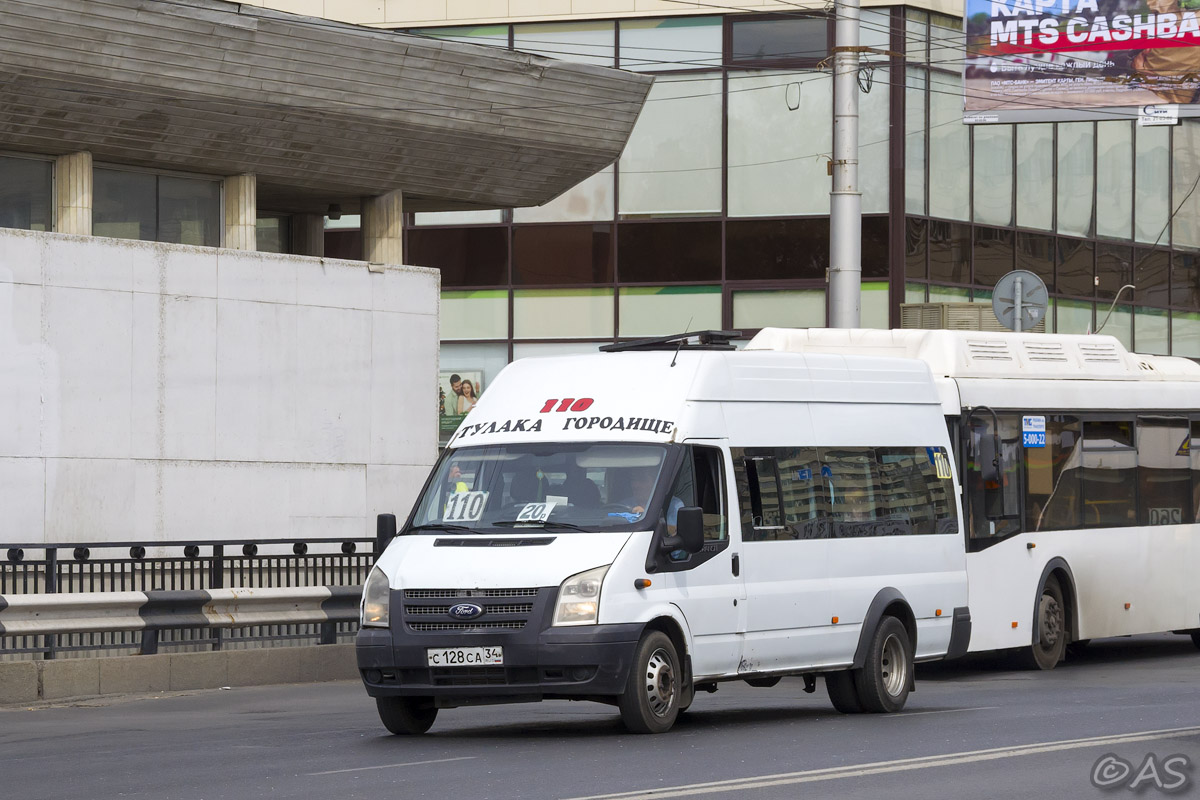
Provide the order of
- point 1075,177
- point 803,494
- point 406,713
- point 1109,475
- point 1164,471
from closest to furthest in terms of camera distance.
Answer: point 406,713 < point 803,494 < point 1109,475 < point 1164,471 < point 1075,177

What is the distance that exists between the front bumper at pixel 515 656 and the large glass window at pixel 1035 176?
2674cm

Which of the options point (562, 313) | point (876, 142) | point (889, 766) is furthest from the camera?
point (562, 313)

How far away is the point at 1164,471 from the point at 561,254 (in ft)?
57.9

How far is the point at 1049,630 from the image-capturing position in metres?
18.4

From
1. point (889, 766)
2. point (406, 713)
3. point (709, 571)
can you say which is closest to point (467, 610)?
point (406, 713)

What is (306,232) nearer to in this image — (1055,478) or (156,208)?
(156,208)

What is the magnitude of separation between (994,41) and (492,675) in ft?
63.3

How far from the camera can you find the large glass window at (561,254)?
36.0 meters

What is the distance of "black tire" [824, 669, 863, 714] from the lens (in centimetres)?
1374

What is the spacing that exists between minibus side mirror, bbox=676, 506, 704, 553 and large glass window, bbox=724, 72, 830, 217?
76.8 ft

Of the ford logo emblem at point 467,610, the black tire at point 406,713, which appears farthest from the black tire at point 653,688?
the black tire at point 406,713

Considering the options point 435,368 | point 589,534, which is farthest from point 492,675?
point 435,368

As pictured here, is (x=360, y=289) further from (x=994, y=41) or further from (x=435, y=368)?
(x=994, y=41)

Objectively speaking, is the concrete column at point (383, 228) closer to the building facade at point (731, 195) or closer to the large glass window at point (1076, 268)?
the building facade at point (731, 195)
